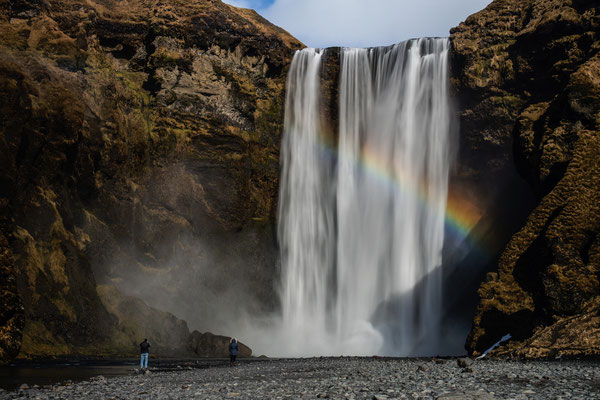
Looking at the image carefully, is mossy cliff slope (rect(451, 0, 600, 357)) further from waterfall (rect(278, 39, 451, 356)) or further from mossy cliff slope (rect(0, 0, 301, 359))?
mossy cliff slope (rect(0, 0, 301, 359))

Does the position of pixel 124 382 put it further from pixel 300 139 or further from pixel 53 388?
pixel 300 139

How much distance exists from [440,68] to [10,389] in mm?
35064

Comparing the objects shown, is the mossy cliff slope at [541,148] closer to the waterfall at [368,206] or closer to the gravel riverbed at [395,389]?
the waterfall at [368,206]

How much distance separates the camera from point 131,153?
40750 mm

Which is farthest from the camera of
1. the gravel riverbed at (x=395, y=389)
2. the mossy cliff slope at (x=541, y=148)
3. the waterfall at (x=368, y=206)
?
the waterfall at (x=368, y=206)

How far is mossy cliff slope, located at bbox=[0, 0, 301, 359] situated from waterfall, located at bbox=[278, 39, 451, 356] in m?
2.47

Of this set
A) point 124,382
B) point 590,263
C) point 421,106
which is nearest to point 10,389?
point 124,382

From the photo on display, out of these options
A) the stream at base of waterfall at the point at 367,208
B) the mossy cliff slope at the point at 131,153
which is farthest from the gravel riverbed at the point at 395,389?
the stream at base of waterfall at the point at 367,208

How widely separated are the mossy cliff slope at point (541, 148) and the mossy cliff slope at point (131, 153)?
→ 16.6m

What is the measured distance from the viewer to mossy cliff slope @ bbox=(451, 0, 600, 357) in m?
22.2

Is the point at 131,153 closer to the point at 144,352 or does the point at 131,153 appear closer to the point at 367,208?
the point at 367,208

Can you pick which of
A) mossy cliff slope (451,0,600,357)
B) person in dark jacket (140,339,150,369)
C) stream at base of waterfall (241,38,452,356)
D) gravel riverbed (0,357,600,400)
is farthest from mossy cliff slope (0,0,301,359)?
mossy cliff slope (451,0,600,357)

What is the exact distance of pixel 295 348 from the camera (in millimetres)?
39906

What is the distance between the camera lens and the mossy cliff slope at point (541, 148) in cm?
2222
